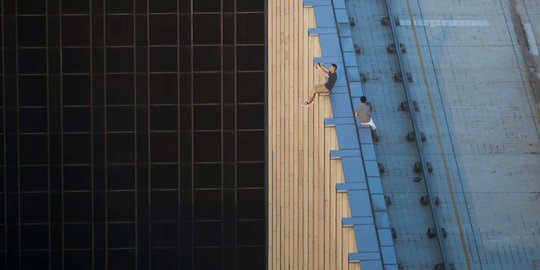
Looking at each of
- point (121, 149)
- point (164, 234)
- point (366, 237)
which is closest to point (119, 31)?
point (121, 149)

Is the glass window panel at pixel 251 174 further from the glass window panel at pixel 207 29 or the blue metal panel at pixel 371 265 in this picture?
the blue metal panel at pixel 371 265

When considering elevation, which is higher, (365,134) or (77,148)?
(77,148)

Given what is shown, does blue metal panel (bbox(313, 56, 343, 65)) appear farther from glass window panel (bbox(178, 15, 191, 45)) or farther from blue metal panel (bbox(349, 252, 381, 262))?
glass window panel (bbox(178, 15, 191, 45))

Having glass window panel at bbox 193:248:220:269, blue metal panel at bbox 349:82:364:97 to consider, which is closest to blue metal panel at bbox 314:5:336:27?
blue metal panel at bbox 349:82:364:97

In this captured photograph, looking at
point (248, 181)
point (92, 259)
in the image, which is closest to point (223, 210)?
point (248, 181)

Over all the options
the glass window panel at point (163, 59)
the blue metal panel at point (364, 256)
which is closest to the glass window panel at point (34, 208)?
the glass window panel at point (163, 59)

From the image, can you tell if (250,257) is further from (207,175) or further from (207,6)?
(207,6)

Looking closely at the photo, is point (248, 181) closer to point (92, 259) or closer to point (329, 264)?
point (92, 259)
